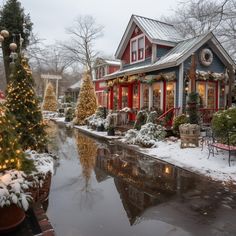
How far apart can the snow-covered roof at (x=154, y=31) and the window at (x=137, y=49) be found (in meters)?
0.74

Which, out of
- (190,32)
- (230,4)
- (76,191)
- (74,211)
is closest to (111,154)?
(76,191)

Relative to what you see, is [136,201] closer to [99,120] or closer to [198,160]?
[198,160]

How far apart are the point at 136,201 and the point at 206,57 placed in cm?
1132

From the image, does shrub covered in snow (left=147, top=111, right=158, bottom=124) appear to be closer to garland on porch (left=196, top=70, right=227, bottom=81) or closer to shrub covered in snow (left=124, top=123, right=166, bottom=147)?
shrub covered in snow (left=124, top=123, right=166, bottom=147)

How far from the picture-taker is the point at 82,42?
40062 millimetres

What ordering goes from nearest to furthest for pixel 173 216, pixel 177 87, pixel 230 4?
pixel 173 216, pixel 177 87, pixel 230 4

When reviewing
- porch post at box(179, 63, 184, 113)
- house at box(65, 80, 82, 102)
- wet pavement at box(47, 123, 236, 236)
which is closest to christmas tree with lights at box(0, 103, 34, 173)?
wet pavement at box(47, 123, 236, 236)

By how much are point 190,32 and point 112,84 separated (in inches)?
556

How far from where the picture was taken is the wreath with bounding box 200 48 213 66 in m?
13.8

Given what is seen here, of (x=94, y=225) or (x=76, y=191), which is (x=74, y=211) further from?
(x=76, y=191)

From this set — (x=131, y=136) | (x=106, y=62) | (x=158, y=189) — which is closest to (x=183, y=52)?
(x=131, y=136)

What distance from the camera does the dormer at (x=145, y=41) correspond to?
15.4m

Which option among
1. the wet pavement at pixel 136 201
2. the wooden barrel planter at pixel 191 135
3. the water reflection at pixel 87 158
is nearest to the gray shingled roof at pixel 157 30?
the wooden barrel planter at pixel 191 135

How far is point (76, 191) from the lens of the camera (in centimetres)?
556
